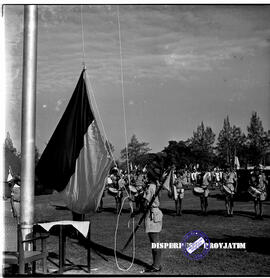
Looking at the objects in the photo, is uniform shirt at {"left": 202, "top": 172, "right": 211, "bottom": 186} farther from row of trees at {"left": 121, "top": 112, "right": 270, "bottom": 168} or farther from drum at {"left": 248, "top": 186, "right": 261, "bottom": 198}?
row of trees at {"left": 121, "top": 112, "right": 270, "bottom": 168}

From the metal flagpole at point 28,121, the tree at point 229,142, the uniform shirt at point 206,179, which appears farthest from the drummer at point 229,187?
the tree at point 229,142

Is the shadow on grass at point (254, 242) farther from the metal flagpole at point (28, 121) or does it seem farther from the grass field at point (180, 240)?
the metal flagpole at point (28, 121)

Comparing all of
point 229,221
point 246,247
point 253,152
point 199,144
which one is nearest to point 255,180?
point 229,221

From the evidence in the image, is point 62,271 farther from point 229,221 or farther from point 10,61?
point 229,221

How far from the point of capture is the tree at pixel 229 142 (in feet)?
192

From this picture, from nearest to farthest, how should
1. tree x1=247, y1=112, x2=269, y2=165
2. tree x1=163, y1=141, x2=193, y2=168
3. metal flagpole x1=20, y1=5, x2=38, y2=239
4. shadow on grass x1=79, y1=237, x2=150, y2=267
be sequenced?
metal flagpole x1=20, y1=5, x2=38, y2=239 < shadow on grass x1=79, y1=237, x2=150, y2=267 < tree x1=247, y1=112, x2=269, y2=165 < tree x1=163, y1=141, x2=193, y2=168

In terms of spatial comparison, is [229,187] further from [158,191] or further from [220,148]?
[220,148]

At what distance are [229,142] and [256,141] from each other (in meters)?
12.8

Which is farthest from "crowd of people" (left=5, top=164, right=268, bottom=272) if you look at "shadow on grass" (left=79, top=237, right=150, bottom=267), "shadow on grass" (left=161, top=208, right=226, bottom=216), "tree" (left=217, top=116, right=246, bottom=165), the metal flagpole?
"tree" (left=217, top=116, right=246, bottom=165)

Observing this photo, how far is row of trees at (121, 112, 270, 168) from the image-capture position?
154 feet

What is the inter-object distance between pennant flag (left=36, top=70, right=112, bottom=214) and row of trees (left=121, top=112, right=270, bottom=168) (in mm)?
37290

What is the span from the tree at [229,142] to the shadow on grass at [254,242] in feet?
158

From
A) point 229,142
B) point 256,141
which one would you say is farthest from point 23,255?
point 229,142

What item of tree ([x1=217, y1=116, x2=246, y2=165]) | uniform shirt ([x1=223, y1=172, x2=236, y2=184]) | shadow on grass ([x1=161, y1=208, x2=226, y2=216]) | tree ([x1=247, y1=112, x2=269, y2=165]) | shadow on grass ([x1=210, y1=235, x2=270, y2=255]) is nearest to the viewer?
shadow on grass ([x1=210, y1=235, x2=270, y2=255])
